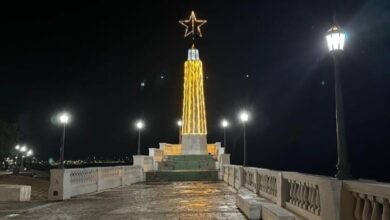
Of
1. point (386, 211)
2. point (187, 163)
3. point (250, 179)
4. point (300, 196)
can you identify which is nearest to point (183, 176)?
point (187, 163)

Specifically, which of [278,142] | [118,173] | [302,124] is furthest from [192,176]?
[278,142]

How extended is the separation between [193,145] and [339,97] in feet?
136

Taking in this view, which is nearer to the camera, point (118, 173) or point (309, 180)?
point (309, 180)

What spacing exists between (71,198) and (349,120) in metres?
110

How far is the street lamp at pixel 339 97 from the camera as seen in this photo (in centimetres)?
897

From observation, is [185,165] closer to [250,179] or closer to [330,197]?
[250,179]

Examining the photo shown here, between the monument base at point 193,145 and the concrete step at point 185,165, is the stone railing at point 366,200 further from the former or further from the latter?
the monument base at point 193,145

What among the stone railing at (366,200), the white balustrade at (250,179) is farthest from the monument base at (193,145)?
the stone railing at (366,200)

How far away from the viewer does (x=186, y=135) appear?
168ft

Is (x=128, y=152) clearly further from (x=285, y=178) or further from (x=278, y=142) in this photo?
(x=285, y=178)

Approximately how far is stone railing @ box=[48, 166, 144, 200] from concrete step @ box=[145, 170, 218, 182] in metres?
4.05

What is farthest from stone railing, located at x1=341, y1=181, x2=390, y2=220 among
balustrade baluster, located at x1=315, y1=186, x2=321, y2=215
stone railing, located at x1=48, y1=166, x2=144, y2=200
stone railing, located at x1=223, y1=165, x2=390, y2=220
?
stone railing, located at x1=48, y1=166, x2=144, y2=200

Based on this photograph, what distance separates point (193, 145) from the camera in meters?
50.9

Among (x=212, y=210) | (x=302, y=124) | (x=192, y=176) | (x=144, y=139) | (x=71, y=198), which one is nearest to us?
(x=212, y=210)
